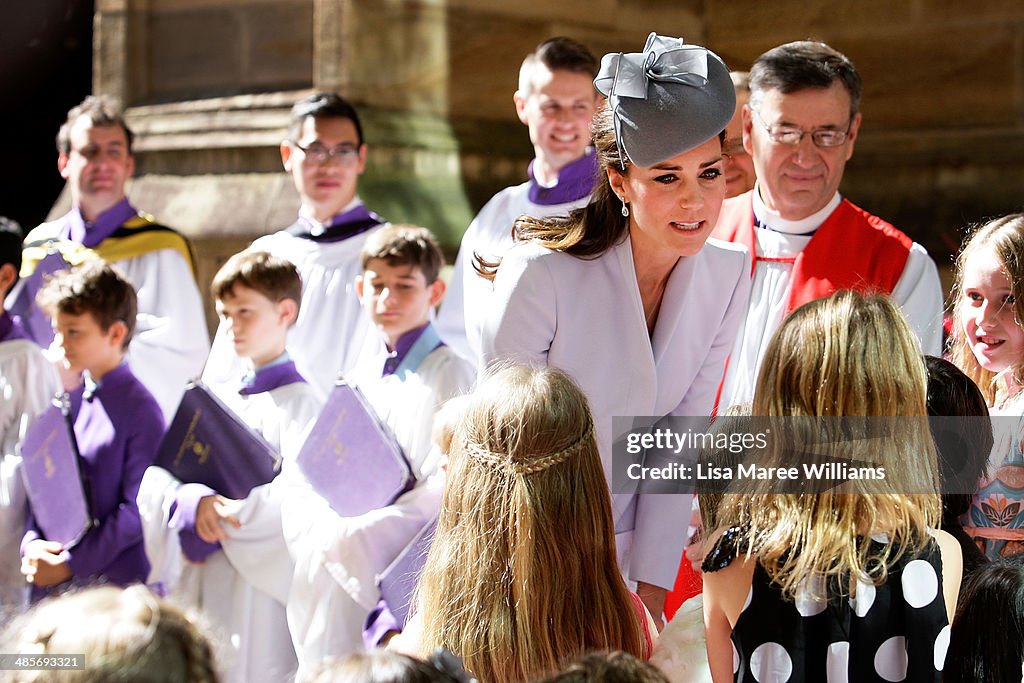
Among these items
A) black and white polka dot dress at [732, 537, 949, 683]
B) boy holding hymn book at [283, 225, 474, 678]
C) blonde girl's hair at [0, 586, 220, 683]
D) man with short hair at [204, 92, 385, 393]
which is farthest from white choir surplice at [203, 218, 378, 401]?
blonde girl's hair at [0, 586, 220, 683]

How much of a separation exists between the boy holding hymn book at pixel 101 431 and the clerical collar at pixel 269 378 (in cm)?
32

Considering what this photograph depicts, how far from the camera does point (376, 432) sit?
379 centimetres

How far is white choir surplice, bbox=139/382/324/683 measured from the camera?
3963mm

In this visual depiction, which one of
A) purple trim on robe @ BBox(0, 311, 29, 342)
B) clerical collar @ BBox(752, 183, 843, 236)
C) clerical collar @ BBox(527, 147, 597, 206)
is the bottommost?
purple trim on robe @ BBox(0, 311, 29, 342)

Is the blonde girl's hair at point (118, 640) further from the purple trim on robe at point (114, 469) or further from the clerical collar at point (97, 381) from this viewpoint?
the clerical collar at point (97, 381)

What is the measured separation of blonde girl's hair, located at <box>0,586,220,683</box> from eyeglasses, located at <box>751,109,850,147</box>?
98.9 inches

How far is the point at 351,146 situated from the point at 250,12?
1.68m

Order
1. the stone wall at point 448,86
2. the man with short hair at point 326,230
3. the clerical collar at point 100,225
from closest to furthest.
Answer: the man with short hair at point 326,230 < the clerical collar at point 100,225 < the stone wall at point 448,86

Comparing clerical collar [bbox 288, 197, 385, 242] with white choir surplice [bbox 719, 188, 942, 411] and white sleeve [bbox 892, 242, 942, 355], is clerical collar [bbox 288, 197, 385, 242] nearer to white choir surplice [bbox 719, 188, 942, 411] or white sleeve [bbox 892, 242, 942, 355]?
white choir surplice [bbox 719, 188, 942, 411]

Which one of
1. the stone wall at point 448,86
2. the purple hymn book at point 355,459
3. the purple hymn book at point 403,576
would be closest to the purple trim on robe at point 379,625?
the purple hymn book at point 403,576

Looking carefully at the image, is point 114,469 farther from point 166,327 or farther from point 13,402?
point 166,327

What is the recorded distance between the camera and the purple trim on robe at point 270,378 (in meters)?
4.27

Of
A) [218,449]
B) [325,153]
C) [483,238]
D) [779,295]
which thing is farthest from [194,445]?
[779,295]

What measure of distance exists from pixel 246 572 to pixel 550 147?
1734mm
